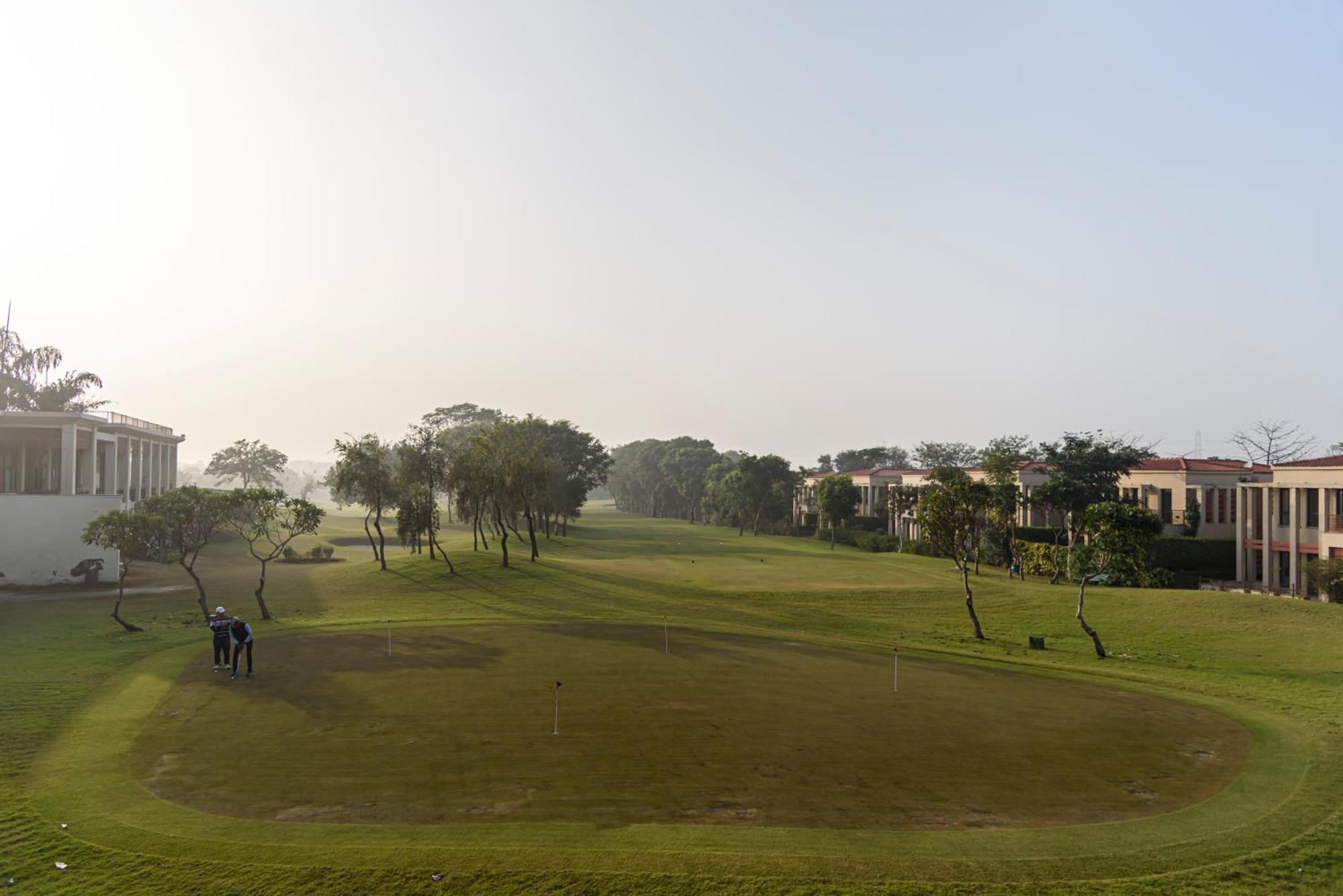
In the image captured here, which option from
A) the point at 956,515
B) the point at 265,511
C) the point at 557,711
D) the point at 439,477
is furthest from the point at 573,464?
the point at 557,711

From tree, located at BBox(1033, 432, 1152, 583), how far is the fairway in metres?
44.0

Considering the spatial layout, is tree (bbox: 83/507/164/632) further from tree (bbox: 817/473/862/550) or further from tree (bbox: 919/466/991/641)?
tree (bbox: 817/473/862/550)

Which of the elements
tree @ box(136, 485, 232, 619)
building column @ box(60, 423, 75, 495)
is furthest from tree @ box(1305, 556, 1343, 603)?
building column @ box(60, 423, 75, 495)

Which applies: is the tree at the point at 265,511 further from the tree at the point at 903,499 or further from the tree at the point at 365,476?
the tree at the point at 903,499

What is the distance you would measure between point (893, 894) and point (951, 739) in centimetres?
853

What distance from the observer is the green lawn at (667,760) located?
12.2m

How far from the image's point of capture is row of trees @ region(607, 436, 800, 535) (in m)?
111

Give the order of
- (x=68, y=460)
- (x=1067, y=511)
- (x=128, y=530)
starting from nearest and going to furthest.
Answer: (x=128, y=530) → (x=68, y=460) → (x=1067, y=511)

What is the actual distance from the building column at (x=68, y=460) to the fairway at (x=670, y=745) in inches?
1693

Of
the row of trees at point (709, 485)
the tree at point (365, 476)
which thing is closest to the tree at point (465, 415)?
the row of trees at point (709, 485)

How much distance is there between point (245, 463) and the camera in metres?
137

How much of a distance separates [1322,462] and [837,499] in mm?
49563

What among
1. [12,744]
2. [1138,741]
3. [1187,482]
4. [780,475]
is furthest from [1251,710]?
[780,475]

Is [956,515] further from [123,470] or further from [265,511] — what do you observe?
[123,470]
